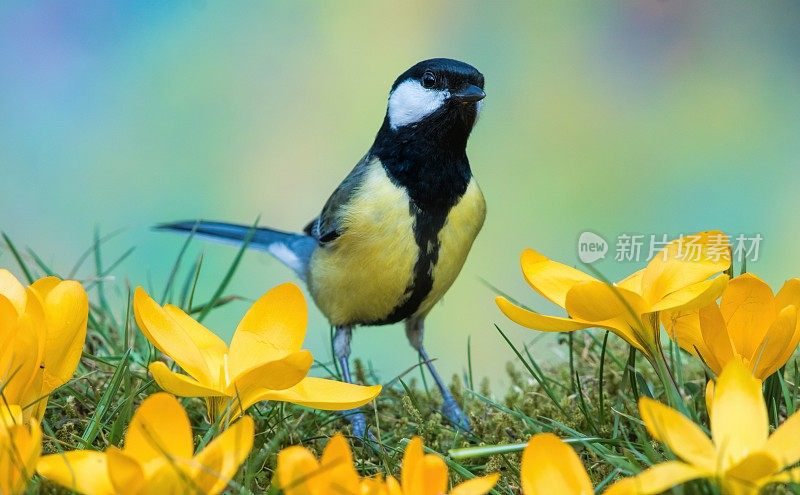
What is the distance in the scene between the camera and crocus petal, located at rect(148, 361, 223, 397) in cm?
67

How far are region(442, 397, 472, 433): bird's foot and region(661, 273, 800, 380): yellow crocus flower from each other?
473 mm

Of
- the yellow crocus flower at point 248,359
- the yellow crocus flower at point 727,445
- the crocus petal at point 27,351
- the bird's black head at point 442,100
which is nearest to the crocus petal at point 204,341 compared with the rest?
the yellow crocus flower at point 248,359

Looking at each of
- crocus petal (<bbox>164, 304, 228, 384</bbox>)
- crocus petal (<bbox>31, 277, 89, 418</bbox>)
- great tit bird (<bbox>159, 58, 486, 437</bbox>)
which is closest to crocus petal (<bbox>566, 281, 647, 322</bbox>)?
crocus petal (<bbox>164, 304, 228, 384</bbox>)

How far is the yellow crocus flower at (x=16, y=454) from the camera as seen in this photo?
62cm

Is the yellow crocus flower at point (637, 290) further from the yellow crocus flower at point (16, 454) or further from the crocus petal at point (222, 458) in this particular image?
the yellow crocus flower at point (16, 454)

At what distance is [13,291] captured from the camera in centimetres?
78

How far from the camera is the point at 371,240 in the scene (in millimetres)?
1448

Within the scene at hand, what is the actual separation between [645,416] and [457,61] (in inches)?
36.9

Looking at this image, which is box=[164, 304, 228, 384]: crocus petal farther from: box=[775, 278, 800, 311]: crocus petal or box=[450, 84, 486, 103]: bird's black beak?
box=[450, 84, 486, 103]: bird's black beak

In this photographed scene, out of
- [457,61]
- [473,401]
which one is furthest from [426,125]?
[473,401]

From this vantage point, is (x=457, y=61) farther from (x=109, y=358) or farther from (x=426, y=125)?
(x=109, y=358)

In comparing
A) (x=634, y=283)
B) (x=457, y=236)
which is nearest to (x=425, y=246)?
(x=457, y=236)

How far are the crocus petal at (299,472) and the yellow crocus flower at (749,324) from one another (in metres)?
0.40

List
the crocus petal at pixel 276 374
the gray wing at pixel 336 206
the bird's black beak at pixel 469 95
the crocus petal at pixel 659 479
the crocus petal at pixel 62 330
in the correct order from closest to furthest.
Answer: the crocus petal at pixel 659 479, the crocus petal at pixel 276 374, the crocus petal at pixel 62 330, the bird's black beak at pixel 469 95, the gray wing at pixel 336 206
